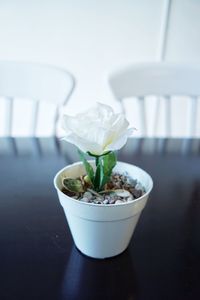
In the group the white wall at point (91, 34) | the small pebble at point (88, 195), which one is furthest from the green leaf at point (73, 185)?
the white wall at point (91, 34)

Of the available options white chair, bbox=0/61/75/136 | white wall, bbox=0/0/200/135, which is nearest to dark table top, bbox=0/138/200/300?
white chair, bbox=0/61/75/136

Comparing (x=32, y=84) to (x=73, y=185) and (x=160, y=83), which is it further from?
(x=73, y=185)

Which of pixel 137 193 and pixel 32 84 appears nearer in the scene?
pixel 137 193

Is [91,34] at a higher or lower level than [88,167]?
higher

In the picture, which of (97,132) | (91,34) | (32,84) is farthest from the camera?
(91,34)

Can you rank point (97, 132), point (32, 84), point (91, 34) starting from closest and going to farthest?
1. point (97, 132)
2. point (32, 84)
3. point (91, 34)

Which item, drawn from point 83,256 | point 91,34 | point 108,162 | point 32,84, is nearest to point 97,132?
point 108,162

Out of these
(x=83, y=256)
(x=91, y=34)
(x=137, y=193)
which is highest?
(x=91, y=34)
